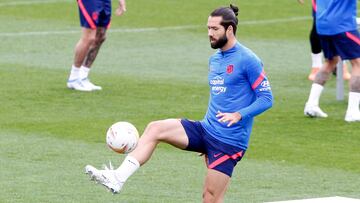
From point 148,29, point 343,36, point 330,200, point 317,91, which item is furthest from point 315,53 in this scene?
point 330,200

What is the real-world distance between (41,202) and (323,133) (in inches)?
203

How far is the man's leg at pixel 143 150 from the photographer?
936cm

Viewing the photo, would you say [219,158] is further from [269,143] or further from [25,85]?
[25,85]

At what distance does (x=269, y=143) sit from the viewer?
14117 millimetres

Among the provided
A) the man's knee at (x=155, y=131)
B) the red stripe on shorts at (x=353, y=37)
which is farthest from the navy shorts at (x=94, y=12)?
the man's knee at (x=155, y=131)

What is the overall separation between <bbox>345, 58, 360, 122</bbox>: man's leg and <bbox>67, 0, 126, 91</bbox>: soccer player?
3789 millimetres

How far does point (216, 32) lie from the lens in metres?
9.84

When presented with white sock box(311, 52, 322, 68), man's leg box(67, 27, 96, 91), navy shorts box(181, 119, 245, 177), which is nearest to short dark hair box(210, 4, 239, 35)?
navy shorts box(181, 119, 245, 177)

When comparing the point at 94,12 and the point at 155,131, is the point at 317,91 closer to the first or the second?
the point at 94,12

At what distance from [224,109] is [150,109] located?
6.41 metres

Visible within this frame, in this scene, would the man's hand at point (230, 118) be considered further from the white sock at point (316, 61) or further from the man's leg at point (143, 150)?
the white sock at point (316, 61)

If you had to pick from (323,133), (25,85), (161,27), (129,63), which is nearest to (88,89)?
(25,85)

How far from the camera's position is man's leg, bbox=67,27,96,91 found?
17.5 m

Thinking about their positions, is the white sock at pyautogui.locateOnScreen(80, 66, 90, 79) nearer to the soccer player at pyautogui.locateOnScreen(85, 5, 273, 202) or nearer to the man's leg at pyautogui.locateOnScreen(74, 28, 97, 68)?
the man's leg at pyautogui.locateOnScreen(74, 28, 97, 68)
